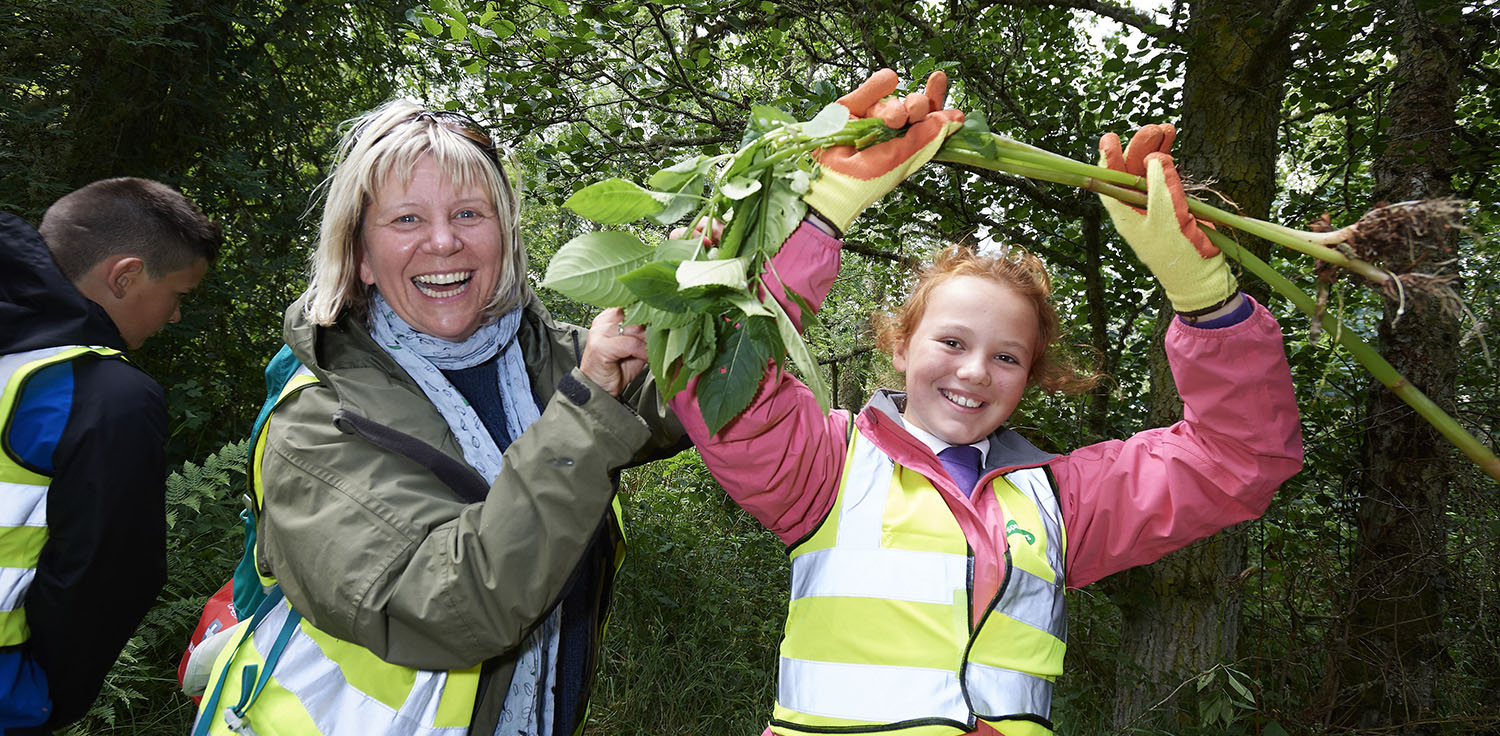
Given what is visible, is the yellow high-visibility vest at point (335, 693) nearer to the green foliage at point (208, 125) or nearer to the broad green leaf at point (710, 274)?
the broad green leaf at point (710, 274)

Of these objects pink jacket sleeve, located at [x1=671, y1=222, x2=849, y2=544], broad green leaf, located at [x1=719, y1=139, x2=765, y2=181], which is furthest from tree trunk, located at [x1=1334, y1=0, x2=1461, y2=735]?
broad green leaf, located at [x1=719, y1=139, x2=765, y2=181]

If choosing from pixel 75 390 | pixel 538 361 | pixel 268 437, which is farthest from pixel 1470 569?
pixel 75 390

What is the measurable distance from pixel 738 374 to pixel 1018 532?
0.77m

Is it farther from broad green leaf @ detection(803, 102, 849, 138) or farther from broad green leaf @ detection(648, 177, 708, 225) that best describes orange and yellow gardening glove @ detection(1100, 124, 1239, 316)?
broad green leaf @ detection(648, 177, 708, 225)

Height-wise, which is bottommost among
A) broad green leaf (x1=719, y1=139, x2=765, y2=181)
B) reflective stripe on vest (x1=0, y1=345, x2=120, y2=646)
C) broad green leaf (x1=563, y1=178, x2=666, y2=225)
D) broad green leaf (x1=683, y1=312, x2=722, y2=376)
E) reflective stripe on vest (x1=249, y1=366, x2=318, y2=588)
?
reflective stripe on vest (x1=0, y1=345, x2=120, y2=646)

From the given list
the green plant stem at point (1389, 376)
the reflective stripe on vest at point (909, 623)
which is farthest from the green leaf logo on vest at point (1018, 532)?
the green plant stem at point (1389, 376)

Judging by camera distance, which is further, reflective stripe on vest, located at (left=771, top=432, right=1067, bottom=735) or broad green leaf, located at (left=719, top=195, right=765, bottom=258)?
reflective stripe on vest, located at (left=771, top=432, right=1067, bottom=735)

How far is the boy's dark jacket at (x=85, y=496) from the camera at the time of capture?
1961 millimetres

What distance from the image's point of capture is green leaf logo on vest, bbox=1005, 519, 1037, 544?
5.57 ft

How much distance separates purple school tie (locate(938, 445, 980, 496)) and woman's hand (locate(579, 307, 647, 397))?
2.32 feet

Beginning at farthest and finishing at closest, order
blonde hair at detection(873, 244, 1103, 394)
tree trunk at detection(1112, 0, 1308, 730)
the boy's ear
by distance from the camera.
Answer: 1. tree trunk at detection(1112, 0, 1308, 730)
2. the boy's ear
3. blonde hair at detection(873, 244, 1103, 394)

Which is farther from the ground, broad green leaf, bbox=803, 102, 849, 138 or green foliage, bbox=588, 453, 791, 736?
broad green leaf, bbox=803, 102, 849, 138

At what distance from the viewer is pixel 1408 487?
3648 millimetres

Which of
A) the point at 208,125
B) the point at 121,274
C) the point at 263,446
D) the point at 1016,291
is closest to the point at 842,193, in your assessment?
the point at 1016,291
